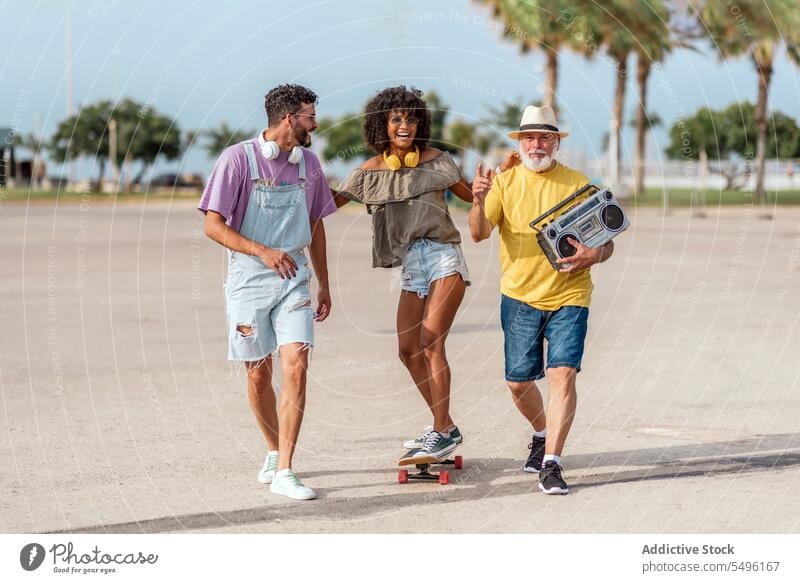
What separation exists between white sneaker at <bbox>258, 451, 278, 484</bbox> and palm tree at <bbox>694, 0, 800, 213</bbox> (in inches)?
808

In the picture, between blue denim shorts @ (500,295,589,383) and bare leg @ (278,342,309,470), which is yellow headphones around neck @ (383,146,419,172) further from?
bare leg @ (278,342,309,470)

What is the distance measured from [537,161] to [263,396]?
1764 millimetres

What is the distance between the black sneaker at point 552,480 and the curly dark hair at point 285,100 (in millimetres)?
2055

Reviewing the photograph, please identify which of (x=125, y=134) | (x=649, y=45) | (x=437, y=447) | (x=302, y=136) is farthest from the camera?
(x=125, y=134)

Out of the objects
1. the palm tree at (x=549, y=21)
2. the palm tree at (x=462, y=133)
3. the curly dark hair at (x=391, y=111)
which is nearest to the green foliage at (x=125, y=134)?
the palm tree at (x=462, y=133)

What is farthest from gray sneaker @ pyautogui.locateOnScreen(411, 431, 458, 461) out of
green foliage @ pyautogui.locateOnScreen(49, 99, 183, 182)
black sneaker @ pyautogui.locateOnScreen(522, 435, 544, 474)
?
green foliage @ pyautogui.locateOnScreen(49, 99, 183, 182)

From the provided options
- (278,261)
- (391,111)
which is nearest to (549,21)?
(391,111)

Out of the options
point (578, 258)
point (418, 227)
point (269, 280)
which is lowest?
point (269, 280)

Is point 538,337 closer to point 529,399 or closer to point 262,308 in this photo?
point 529,399

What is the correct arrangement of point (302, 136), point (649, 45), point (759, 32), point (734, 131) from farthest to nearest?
point (734, 131) → point (649, 45) → point (759, 32) → point (302, 136)

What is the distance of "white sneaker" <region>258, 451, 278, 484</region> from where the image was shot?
6.74m

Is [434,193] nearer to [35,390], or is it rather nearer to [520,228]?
[520,228]

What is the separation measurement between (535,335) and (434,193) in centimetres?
91

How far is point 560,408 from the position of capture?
6617 mm
